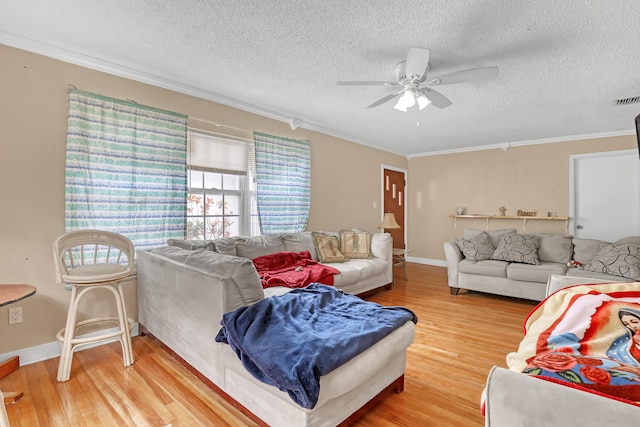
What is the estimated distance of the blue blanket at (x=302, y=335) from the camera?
134 centimetres

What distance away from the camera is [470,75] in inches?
91.4

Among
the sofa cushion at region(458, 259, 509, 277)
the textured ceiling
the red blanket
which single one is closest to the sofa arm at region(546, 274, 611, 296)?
the textured ceiling

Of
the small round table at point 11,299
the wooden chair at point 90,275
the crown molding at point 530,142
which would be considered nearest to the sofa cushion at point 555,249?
the crown molding at point 530,142

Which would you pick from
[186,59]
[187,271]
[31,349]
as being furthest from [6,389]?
[186,59]

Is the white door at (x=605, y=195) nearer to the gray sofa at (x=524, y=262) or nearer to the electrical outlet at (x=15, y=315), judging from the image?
the gray sofa at (x=524, y=262)

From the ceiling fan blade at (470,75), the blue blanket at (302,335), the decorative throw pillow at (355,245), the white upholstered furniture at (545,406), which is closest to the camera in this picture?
the white upholstered furniture at (545,406)

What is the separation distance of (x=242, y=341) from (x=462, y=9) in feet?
7.73

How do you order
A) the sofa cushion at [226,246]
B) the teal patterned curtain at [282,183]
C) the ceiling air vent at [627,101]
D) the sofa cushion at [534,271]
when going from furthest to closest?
the teal patterned curtain at [282,183], the sofa cushion at [534,271], the ceiling air vent at [627,101], the sofa cushion at [226,246]

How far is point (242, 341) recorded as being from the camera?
157cm

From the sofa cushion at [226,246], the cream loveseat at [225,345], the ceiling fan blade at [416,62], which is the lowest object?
the cream loveseat at [225,345]

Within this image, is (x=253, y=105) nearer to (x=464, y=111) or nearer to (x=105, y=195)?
(x=105, y=195)

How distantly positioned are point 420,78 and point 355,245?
2398mm

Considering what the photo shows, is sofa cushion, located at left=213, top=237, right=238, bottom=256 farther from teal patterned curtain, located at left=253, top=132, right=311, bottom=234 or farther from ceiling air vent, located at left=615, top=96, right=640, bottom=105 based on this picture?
ceiling air vent, located at left=615, top=96, right=640, bottom=105

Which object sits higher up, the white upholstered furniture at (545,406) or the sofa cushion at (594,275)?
the white upholstered furniture at (545,406)
